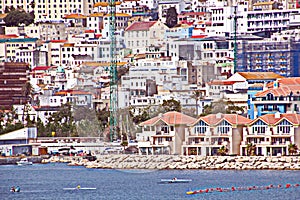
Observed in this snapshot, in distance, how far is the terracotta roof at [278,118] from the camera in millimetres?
30609

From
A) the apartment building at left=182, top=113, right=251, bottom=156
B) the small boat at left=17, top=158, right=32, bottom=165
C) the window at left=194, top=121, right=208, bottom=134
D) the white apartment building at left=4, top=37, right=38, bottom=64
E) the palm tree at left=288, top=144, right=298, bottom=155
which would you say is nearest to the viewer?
the palm tree at left=288, top=144, right=298, bottom=155

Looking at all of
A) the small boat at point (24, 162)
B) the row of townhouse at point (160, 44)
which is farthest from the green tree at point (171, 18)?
the small boat at point (24, 162)

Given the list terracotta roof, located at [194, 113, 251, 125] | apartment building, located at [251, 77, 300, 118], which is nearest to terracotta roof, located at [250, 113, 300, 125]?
terracotta roof, located at [194, 113, 251, 125]

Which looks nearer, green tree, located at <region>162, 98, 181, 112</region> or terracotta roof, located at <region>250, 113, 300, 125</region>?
terracotta roof, located at <region>250, 113, 300, 125</region>

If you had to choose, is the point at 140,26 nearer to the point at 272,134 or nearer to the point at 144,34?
the point at 144,34

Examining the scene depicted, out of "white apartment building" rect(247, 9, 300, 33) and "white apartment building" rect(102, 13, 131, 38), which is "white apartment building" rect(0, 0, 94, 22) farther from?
"white apartment building" rect(247, 9, 300, 33)

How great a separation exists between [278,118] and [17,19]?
2943 cm

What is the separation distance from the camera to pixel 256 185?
24.9m

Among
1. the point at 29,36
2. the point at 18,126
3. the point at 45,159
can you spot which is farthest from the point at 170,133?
the point at 29,36

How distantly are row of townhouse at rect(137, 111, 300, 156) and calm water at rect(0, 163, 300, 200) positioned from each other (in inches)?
83.8

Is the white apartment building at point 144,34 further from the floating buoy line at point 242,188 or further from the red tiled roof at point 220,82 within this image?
the floating buoy line at point 242,188

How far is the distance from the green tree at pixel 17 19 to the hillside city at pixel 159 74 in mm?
51

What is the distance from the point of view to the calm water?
2338 centimetres

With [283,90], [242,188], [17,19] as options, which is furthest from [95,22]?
[242,188]
